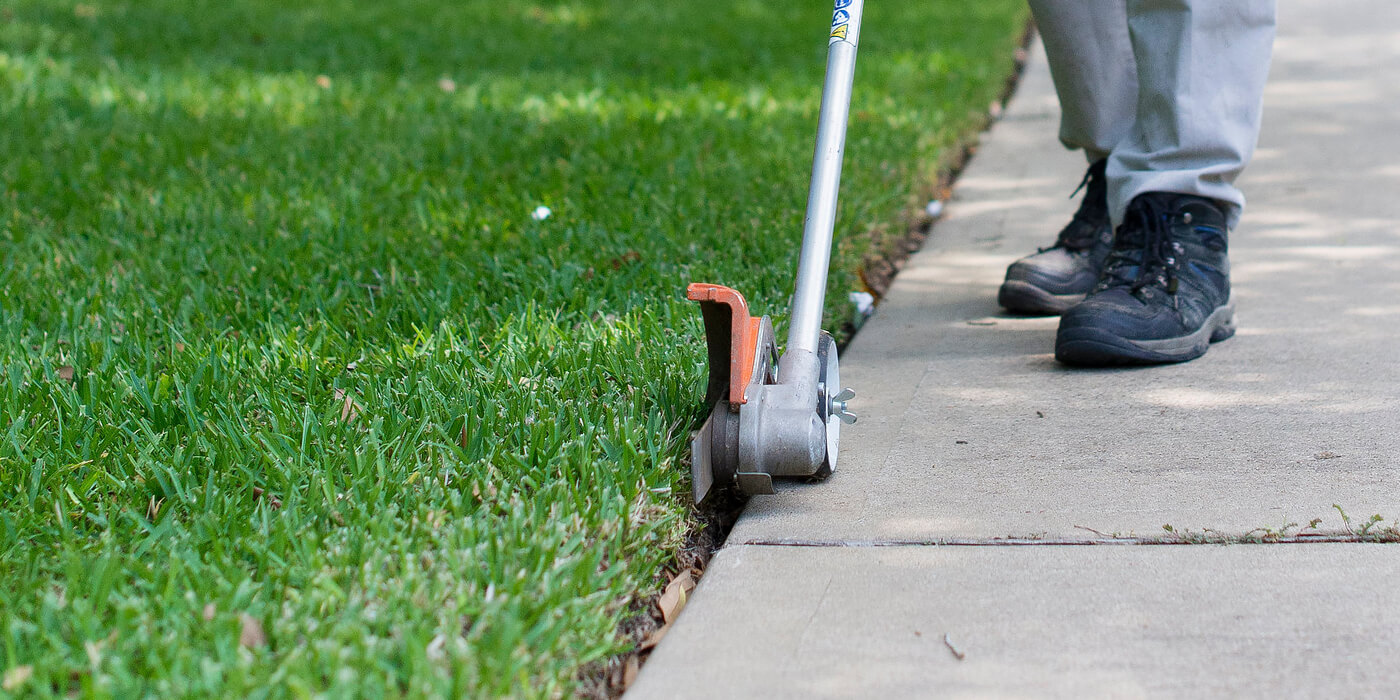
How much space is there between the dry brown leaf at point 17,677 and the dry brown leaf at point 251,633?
196 millimetres

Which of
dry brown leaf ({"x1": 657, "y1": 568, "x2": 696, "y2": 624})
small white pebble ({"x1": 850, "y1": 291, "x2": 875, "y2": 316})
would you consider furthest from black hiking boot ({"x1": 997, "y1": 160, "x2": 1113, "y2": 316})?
dry brown leaf ({"x1": 657, "y1": 568, "x2": 696, "y2": 624})

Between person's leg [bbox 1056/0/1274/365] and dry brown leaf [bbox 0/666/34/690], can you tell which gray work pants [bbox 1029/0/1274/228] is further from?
dry brown leaf [bbox 0/666/34/690]

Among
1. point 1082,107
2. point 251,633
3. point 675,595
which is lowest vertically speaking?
point 675,595

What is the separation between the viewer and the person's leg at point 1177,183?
2350mm

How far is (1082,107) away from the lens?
9.09 ft

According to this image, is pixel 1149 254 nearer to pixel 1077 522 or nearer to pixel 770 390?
pixel 1077 522

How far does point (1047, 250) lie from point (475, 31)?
5.02 m

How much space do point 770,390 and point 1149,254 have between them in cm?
110

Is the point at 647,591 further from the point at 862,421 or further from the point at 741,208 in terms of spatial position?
the point at 741,208

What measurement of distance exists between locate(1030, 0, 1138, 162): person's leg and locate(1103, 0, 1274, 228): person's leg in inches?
6.6

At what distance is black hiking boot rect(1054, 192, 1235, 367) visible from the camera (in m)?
2.33

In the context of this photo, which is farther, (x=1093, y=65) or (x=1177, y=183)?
(x=1093, y=65)

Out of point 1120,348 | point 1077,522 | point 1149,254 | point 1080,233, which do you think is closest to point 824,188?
point 1077,522

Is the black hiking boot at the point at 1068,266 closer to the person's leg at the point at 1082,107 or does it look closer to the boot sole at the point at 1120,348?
the person's leg at the point at 1082,107
